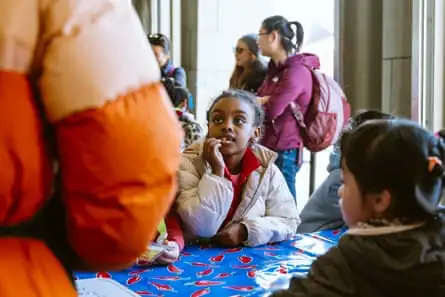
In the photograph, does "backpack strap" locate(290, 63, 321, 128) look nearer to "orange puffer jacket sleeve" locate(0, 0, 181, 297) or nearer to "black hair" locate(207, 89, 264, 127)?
"black hair" locate(207, 89, 264, 127)

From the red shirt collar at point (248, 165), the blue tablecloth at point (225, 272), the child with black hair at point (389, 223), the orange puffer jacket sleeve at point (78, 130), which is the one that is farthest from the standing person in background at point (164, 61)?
the orange puffer jacket sleeve at point (78, 130)

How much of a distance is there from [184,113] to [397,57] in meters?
0.95

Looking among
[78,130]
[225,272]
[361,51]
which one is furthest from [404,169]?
[361,51]

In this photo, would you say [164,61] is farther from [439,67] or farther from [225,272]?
[225,272]

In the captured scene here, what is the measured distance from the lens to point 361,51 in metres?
3.11

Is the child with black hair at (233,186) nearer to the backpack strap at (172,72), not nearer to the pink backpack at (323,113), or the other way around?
the pink backpack at (323,113)

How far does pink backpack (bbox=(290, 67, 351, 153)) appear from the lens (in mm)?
2982

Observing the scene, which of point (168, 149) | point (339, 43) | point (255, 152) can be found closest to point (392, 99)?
point (339, 43)

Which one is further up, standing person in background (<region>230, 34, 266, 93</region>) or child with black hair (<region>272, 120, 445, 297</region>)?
standing person in background (<region>230, 34, 266, 93</region>)

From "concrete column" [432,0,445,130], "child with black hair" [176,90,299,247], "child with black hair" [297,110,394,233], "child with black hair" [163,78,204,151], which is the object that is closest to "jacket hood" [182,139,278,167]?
"child with black hair" [176,90,299,247]

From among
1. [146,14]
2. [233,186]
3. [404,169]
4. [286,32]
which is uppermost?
[146,14]

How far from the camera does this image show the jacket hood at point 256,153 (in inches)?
80.1

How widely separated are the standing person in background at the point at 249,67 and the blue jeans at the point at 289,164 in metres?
0.51

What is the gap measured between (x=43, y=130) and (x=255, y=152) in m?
1.47
